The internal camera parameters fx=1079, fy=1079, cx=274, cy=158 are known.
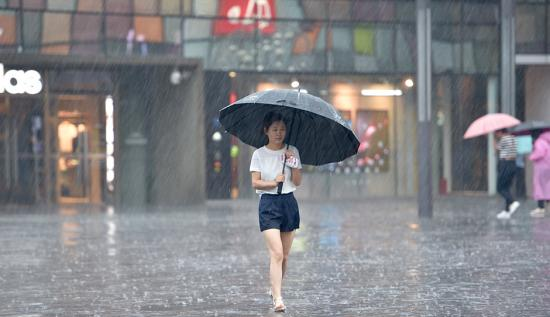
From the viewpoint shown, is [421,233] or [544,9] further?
[544,9]

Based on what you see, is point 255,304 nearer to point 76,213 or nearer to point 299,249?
point 299,249

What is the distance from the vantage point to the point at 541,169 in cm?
1994

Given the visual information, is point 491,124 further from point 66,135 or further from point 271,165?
point 271,165

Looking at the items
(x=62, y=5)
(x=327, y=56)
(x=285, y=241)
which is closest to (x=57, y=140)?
(x=62, y=5)

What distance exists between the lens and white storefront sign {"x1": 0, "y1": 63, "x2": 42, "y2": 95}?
23.8 m

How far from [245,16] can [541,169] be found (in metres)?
9.22

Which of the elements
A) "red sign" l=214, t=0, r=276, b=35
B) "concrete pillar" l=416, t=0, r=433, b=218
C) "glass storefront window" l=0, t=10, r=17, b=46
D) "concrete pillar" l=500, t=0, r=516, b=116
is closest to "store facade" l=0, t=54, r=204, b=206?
"glass storefront window" l=0, t=10, r=17, b=46

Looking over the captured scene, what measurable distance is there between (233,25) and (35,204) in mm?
6374

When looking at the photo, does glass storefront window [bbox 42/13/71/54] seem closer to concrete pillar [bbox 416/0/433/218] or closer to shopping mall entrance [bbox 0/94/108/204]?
shopping mall entrance [bbox 0/94/108/204]

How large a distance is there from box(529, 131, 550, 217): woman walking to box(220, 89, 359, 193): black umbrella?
11.7 meters

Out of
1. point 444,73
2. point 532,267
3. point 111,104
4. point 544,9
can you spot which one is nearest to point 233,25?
point 111,104

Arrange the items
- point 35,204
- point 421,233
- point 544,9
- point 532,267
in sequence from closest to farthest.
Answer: point 532,267 → point 421,233 → point 35,204 → point 544,9

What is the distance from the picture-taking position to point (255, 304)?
29.4 ft

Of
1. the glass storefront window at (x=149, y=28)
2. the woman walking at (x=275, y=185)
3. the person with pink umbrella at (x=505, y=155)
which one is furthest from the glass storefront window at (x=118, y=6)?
the woman walking at (x=275, y=185)
